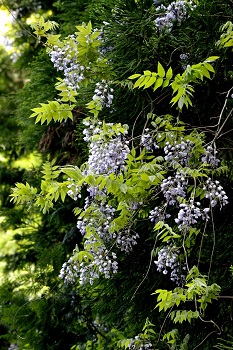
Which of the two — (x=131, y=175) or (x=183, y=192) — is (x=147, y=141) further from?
(x=183, y=192)

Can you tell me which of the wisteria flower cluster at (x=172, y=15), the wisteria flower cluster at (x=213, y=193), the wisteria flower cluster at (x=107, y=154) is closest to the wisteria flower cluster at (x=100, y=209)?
the wisteria flower cluster at (x=107, y=154)

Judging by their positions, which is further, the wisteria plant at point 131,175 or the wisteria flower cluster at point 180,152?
the wisteria flower cluster at point 180,152

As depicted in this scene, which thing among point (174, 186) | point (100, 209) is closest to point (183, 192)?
point (174, 186)

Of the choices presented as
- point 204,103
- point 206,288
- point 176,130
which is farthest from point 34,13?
point 206,288

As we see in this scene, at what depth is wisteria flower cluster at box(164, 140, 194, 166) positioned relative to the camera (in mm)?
2088

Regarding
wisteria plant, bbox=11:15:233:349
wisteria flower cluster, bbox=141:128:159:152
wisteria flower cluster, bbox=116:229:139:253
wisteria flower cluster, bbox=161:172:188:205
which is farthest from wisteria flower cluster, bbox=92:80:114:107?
wisteria flower cluster, bbox=116:229:139:253

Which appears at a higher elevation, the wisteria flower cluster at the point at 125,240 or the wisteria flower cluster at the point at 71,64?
the wisteria flower cluster at the point at 71,64

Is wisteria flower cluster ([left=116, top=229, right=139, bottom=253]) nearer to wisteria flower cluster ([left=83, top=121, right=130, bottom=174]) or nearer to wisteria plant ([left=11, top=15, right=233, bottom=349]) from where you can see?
wisteria plant ([left=11, top=15, right=233, bottom=349])

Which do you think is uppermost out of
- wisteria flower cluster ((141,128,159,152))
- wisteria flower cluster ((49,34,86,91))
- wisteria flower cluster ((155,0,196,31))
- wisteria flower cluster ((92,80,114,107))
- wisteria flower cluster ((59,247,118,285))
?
wisteria flower cluster ((155,0,196,31))

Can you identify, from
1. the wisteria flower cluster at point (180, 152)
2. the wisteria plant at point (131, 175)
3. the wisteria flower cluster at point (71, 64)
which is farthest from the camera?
the wisteria flower cluster at point (71, 64)

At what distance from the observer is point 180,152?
6.87 ft

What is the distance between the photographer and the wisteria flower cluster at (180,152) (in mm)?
2088

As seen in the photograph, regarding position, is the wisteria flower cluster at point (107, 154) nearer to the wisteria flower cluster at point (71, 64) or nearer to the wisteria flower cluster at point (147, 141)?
the wisteria flower cluster at point (147, 141)

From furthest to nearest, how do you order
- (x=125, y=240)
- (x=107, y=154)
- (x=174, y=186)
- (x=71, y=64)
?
(x=125, y=240) → (x=71, y=64) → (x=174, y=186) → (x=107, y=154)
